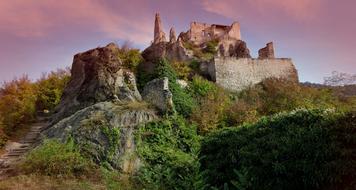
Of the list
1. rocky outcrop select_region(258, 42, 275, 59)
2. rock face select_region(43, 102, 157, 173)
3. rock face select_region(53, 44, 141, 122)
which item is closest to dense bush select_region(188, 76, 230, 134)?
rock face select_region(43, 102, 157, 173)

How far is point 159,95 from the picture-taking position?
1745 cm

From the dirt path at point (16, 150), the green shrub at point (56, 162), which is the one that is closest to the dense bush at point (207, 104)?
the green shrub at point (56, 162)

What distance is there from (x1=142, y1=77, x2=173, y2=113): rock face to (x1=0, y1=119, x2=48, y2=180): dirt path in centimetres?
509

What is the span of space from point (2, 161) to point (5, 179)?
2.55 m

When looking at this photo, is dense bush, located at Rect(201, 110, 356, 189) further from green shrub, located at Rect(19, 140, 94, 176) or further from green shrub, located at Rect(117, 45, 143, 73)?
green shrub, located at Rect(117, 45, 143, 73)

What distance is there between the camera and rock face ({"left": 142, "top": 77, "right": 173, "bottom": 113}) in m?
17.0

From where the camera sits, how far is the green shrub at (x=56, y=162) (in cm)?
1315

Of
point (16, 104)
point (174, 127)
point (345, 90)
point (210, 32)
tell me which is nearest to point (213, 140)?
point (174, 127)

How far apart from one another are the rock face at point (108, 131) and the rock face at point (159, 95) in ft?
2.29

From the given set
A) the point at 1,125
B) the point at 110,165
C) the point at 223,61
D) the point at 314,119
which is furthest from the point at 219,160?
the point at 223,61

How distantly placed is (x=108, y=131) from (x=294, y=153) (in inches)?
314

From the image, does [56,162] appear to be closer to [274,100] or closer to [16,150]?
[16,150]

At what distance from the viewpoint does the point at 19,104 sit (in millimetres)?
20109

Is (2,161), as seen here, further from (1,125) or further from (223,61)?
(223,61)
